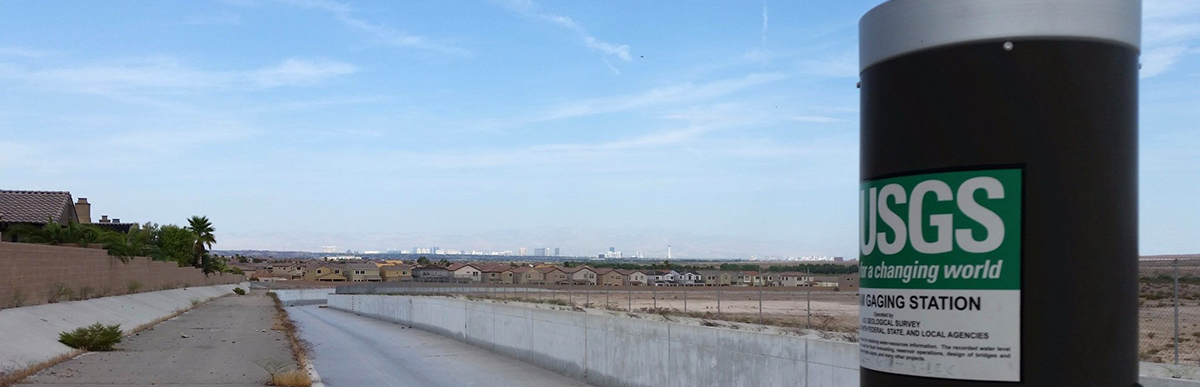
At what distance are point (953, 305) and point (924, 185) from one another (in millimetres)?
456

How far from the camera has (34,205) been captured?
63.8 metres

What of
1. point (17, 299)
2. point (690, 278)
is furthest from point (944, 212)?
point (690, 278)

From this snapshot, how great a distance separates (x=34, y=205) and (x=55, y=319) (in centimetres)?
4067

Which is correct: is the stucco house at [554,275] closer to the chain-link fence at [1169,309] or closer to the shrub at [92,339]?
the shrub at [92,339]

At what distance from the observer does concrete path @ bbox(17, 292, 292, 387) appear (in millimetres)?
17719

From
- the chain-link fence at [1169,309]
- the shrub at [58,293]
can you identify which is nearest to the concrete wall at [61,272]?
the shrub at [58,293]

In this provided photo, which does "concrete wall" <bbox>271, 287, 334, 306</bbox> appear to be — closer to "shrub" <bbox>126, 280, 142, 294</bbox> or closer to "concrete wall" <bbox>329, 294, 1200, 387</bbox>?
"shrub" <bbox>126, 280, 142, 294</bbox>

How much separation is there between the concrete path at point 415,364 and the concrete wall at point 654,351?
61 cm

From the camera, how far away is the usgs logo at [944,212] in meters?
3.48

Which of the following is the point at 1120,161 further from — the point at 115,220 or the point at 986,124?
the point at 115,220

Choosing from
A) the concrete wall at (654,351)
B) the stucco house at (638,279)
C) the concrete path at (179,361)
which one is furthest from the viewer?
the stucco house at (638,279)

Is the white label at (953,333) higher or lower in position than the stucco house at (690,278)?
higher

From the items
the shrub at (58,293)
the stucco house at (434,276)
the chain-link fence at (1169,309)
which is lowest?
the stucco house at (434,276)

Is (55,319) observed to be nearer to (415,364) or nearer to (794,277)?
(415,364)
